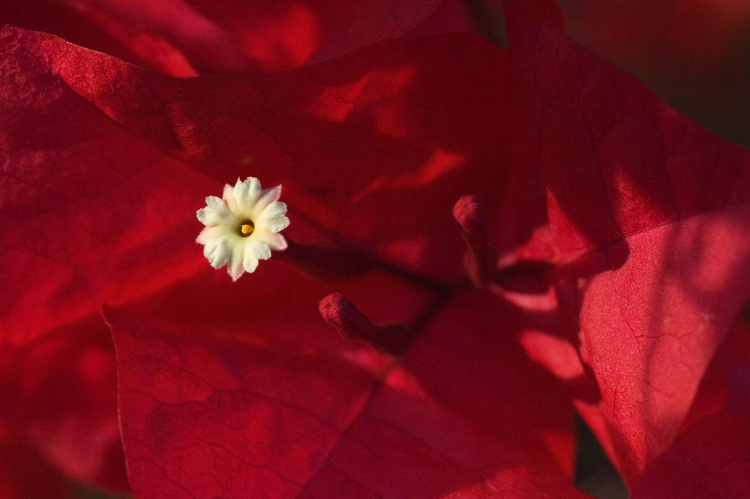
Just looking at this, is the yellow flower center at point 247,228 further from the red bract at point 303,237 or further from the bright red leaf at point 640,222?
the bright red leaf at point 640,222

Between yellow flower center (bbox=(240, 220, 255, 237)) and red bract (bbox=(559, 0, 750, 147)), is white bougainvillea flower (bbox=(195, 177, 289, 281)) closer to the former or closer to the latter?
yellow flower center (bbox=(240, 220, 255, 237))

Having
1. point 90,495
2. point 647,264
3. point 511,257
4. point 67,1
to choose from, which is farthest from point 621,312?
point 90,495

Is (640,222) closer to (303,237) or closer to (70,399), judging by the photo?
(303,237)

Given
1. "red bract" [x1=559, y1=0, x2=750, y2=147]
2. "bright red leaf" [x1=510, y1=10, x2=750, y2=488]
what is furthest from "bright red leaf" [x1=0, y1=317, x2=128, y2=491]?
"red bract" [x1=559, y1=0, x2=750, y2=147]

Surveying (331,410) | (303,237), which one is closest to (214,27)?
(303,237)

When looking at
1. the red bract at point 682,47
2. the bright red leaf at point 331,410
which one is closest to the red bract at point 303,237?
the bright red leaf at point 331,410

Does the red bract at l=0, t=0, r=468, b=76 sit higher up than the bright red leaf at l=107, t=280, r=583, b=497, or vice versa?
the red bract at l=0, t=0, r=468, b=76
